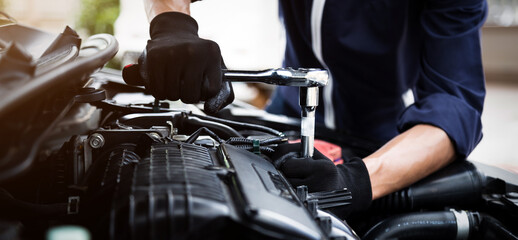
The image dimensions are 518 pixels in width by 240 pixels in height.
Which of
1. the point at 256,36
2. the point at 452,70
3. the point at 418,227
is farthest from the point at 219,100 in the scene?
the point at 256,36

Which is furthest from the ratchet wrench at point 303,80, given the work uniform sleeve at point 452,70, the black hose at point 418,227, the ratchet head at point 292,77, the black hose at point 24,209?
the work uniform sleeve at point 452,70

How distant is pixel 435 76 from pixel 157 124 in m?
0.79

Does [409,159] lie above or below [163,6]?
below

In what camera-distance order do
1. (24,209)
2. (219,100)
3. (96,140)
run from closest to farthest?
(24,209) < (96,140) < (219,100)

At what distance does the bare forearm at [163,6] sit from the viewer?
1.13m

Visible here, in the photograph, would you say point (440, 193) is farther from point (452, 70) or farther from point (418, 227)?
point (452, 70)

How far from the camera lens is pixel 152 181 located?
20.7 inches

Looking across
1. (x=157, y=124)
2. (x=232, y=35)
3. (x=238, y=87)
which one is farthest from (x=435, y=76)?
(x=232, y=35)

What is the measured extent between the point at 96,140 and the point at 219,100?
24cm

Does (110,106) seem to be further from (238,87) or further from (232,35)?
(232,35)

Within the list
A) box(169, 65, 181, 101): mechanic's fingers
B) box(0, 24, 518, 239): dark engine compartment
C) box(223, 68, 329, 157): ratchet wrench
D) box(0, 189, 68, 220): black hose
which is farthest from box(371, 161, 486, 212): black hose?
box(0, 189, 68, 220): black hose

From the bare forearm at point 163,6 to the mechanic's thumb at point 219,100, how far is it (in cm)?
36

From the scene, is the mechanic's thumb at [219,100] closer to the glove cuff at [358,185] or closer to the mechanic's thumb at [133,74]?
the mechanic's thumb at [133,74]

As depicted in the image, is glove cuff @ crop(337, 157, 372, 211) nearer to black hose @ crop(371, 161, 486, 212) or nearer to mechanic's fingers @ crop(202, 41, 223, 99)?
black hose @ crop(371, 161, 486, 212)
